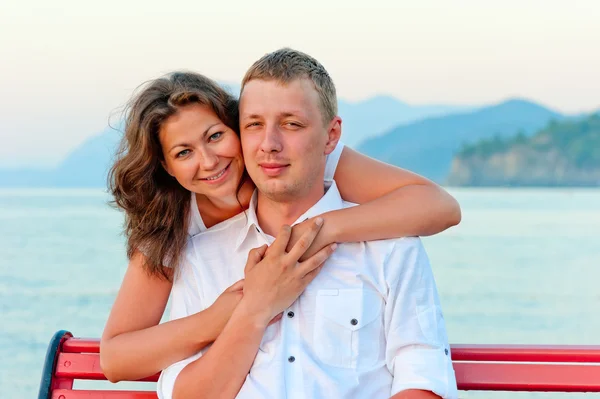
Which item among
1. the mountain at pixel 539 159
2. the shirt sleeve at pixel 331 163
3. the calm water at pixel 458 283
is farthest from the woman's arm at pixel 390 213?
the mountain at pixel 539 159

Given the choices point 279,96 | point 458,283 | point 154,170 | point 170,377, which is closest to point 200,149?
point 154,170

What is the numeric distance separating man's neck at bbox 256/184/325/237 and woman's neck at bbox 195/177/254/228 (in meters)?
0.09

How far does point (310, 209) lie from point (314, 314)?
40 centimetres

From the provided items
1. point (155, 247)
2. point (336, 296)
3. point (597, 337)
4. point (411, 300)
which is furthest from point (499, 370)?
point (597, 337)

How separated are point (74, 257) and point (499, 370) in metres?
22.6

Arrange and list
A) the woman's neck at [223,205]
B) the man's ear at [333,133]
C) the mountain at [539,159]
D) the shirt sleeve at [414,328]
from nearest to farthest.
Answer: the shirt sleeve at [414,328] → the man's ear at [333,133] → the woman's neck at [223,205] → the mountain at [539,159]

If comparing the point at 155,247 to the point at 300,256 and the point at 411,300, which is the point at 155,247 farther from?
→ the point at 411,300

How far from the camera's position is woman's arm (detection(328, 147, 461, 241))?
2861mm

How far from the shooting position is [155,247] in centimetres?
294

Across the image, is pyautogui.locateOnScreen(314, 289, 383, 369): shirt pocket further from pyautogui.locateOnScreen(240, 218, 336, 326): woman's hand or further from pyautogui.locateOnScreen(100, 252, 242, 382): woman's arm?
pyautogui.locateOnScreen(100, 252, 242, 382): woman's arm

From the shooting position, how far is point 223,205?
3115mm

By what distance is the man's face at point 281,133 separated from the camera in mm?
2789

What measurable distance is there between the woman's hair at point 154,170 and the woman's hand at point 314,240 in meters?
0.43

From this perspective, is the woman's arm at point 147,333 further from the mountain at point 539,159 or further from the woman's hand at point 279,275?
the mountain at point 539,159
